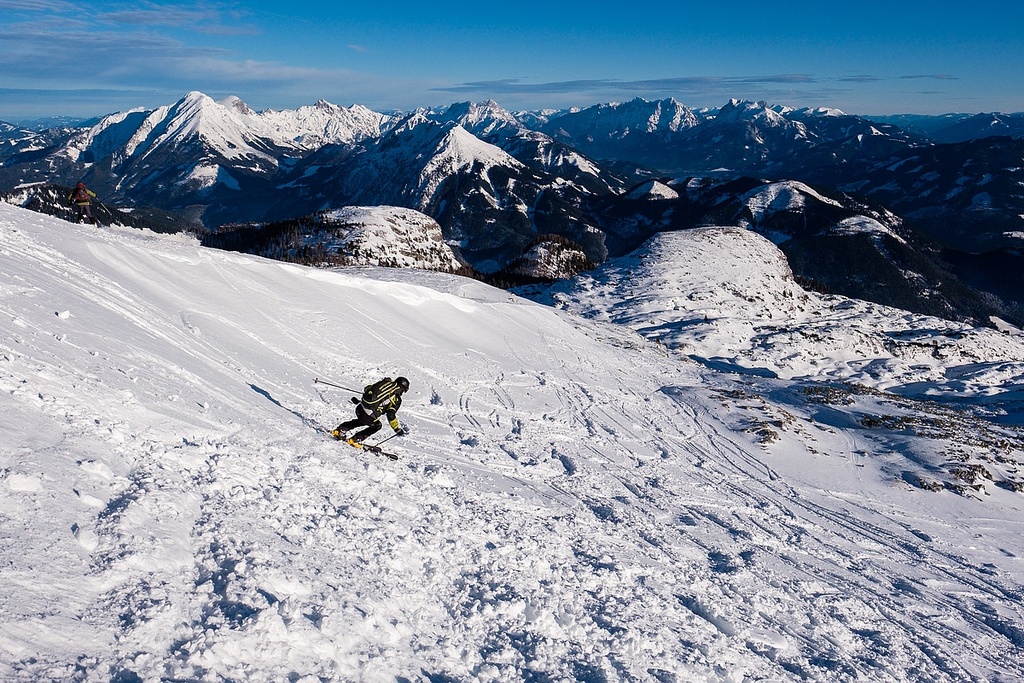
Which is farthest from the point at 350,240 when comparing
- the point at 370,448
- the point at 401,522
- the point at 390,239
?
the point at 401,522

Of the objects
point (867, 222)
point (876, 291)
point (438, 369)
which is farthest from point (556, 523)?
point (867, 222)

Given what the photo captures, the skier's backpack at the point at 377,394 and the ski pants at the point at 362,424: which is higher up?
the skier's backpack at the point at 377,394

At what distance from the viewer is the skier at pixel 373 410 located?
12797mm

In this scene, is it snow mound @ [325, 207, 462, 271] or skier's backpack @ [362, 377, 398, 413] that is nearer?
skier's backpack @ [362, 377, 398, 413]

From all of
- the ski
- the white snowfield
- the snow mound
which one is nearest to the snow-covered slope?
the snow mound

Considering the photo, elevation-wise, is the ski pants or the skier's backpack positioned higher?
the skier's backpack

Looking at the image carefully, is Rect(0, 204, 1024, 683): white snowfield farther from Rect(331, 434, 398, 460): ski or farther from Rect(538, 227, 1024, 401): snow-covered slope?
Rect(538, 227, 1024, 401): snow-covered slope

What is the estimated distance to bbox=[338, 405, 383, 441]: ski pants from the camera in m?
12.8

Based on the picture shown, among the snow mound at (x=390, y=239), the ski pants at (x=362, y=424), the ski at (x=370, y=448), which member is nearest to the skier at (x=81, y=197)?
the ski pants at (x=362, y=424)

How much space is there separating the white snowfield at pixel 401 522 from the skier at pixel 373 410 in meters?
0.74

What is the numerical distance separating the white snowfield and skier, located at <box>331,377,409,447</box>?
74 cm

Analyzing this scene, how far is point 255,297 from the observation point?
21531 mm

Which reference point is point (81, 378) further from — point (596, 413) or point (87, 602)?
point (596, 413)

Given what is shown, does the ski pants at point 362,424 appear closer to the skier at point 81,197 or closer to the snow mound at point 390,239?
the skier at point 81,197
